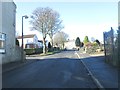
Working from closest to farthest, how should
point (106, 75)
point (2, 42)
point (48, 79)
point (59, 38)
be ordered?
point (48, 79) < point (106, 75) < point (2, 42) < point (59, 38)

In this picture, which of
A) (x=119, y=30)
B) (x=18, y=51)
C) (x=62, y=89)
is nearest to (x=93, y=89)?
(x=62, y=89)

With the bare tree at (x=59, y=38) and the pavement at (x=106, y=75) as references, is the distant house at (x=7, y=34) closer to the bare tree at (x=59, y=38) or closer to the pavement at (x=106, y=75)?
the pavement at (x=106, y=75)

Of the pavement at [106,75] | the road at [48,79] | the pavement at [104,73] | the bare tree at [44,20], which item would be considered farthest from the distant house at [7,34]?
the bare tree at [44,20]

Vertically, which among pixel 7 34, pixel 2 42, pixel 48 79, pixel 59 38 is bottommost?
pixel 48 79

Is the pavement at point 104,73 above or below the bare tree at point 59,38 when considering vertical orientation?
below

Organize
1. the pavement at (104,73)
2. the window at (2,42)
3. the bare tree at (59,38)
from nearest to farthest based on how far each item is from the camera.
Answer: the pavement at (104,73) → the window at (2,42) → the bare tree at (59,38)

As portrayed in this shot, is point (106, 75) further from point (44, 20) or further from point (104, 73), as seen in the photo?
point (44, 20)

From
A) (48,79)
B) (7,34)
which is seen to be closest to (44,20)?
(7,34)

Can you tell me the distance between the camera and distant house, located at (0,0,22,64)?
3019cm

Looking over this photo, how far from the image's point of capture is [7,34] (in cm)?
3259

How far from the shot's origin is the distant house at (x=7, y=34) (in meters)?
30.2

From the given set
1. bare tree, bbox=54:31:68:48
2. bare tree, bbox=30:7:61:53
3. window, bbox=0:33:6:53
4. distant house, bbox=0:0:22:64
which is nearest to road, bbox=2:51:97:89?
window, bbox=0:33:6:53

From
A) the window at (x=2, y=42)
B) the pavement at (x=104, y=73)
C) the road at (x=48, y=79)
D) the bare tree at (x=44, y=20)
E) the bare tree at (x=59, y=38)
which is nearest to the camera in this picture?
the pavement at (x=104, y=73)

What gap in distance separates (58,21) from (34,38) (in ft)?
166
